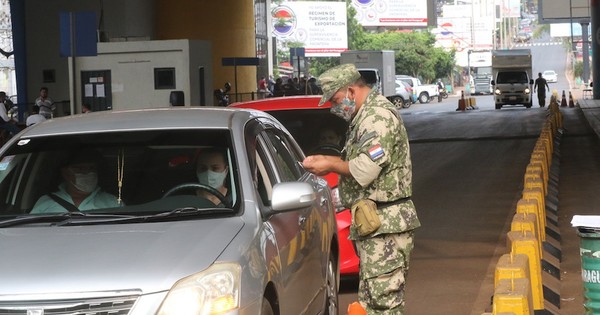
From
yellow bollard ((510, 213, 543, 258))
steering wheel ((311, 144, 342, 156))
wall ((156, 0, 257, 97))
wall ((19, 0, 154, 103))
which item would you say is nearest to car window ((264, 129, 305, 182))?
yellow bollard ((510, 213, 543, 258))

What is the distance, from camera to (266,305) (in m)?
5.57

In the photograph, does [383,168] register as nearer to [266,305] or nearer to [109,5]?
[266,305]

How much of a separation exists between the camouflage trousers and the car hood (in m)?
1.02

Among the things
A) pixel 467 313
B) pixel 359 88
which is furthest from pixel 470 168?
pixel 359 88

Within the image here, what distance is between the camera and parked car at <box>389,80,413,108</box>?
70206mm

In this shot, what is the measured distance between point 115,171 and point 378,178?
4.93ft

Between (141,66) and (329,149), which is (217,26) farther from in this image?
(329,149)

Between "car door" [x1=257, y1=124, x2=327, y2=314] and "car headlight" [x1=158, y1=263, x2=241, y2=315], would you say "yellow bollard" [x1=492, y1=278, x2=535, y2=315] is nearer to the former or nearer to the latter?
"car door" [x1=257, y1=124, x2=327, y2=314]

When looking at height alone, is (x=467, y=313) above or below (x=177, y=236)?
below

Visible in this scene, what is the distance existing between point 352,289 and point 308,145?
188 cm

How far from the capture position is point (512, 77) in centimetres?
5956

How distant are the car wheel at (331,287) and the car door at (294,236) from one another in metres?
0.24

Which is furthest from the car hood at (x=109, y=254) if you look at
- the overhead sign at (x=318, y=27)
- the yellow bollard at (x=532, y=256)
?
the overhead sign at (x=318, y=27)

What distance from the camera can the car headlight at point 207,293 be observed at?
16.3 feet
